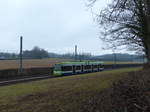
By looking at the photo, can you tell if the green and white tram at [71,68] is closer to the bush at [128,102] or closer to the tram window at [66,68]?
the tram window at [66,68]

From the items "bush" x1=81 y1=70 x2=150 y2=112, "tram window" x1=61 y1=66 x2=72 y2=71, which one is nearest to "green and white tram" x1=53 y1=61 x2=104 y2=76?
"tram window" x1=61 y1=66 x2=72 y2=71

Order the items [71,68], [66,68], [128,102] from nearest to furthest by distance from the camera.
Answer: [128,102]
[66,68]
[71,68]

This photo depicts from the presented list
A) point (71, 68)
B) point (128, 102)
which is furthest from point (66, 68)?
point (128, 102)

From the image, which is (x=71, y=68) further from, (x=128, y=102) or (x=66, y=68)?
(x=128, y=102)

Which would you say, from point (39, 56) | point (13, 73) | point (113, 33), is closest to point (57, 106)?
point (113, 33)

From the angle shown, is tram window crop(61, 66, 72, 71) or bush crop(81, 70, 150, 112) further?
tram window crop(61, 66, 72, 71)

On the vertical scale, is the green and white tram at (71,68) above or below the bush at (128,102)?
below

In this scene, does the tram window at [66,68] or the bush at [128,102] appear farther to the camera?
the tram window at [66,68]

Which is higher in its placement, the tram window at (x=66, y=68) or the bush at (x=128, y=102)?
the bush at (x=128, y=102)

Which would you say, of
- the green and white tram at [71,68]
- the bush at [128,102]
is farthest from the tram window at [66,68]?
the bush at [128,102]

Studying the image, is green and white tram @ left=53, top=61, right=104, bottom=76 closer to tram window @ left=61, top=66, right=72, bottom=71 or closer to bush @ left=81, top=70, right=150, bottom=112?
tram window @ left=61, top=66, right=72, bottom=71

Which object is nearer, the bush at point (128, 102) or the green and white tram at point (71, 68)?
the bush at point (128, 102)

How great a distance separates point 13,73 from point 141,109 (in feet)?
112

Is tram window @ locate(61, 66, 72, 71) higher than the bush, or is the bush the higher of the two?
the bush
